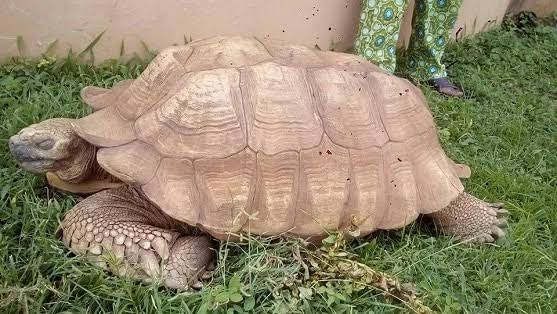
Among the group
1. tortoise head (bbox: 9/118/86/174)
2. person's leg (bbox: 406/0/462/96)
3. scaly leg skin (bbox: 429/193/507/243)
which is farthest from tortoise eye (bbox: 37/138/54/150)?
person's leg (bbox: 406/0/462/96)

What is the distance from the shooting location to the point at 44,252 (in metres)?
2.59

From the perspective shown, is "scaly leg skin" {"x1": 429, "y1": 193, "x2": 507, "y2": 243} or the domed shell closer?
the domed shell

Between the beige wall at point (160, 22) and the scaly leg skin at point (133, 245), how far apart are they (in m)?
1.60

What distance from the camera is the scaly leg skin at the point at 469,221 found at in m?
3.17

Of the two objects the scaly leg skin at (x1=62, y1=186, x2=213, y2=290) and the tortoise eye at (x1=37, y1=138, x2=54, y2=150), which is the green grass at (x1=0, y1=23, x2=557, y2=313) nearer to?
the scaly leg skin at (x1=62, y1=186, x2=213, y2=290)

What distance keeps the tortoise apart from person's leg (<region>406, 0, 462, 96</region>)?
1934mm

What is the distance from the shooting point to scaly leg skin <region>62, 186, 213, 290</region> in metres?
2.58

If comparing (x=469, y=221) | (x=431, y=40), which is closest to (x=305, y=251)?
(x=469, y=221)

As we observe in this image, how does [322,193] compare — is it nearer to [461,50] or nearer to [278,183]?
[278,183]

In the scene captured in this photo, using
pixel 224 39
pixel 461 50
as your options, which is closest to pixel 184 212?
pixel 224 39

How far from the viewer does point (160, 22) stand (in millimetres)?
4191

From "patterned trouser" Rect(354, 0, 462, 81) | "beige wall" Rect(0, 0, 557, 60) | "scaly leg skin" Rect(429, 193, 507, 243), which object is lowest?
"scaly leg skin" Rect(429, 193, 507, 243)

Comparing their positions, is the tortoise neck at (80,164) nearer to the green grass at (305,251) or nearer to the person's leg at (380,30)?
the green grass at (305,251)

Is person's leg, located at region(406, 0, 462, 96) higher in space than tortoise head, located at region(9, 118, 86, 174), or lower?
lower
